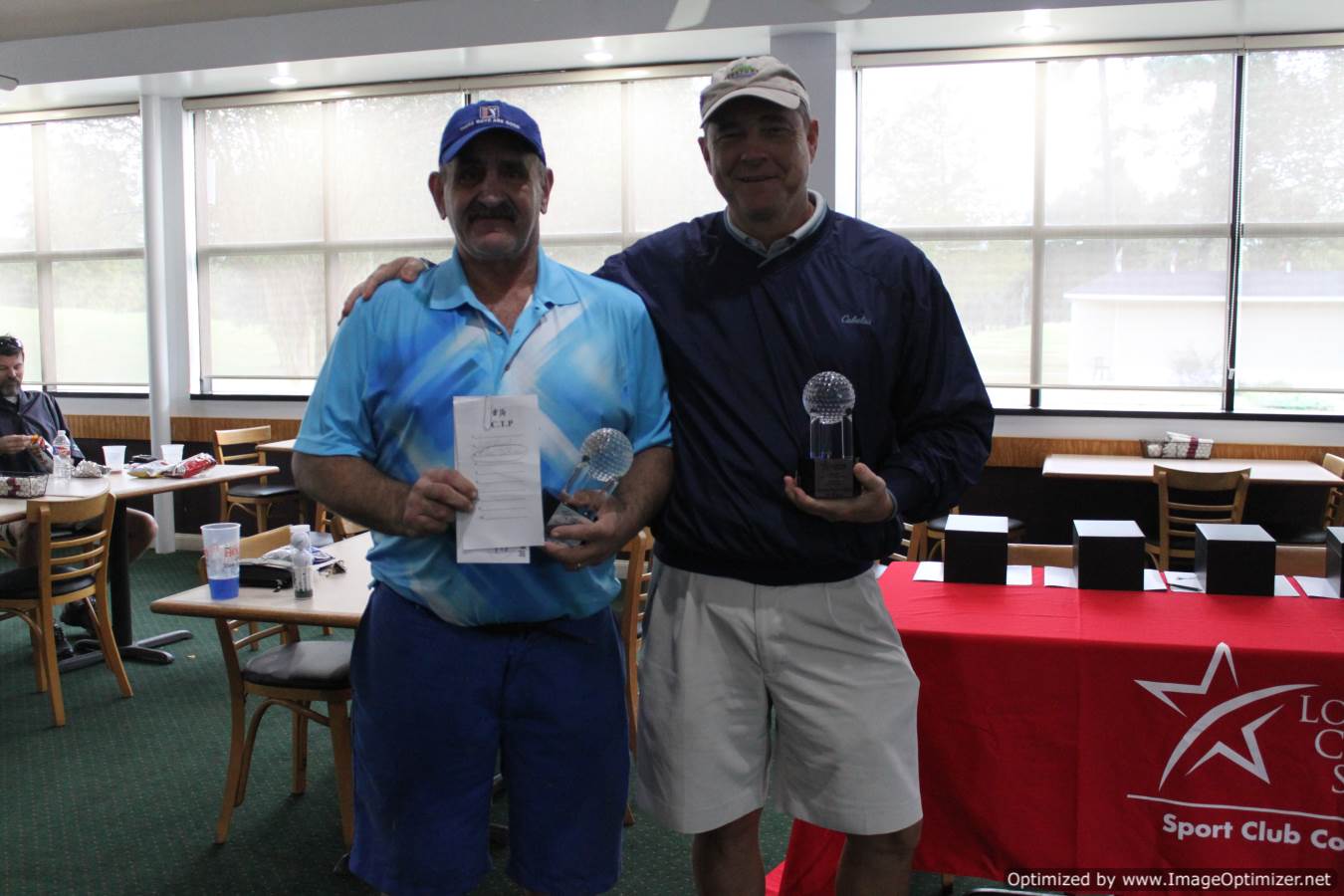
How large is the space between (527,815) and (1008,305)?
583 centimetres

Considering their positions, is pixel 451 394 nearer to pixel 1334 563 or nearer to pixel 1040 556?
pixel 1040 556

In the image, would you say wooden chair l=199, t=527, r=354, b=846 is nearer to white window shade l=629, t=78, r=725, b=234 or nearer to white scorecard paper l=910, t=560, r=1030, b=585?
white scorecard paper l=910, t=560, r=1030, b=585

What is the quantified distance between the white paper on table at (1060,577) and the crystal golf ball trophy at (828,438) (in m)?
1.09

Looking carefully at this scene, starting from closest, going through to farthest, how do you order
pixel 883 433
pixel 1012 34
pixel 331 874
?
pixel 883 433 → pixel 331 874 → pixel 1012 34

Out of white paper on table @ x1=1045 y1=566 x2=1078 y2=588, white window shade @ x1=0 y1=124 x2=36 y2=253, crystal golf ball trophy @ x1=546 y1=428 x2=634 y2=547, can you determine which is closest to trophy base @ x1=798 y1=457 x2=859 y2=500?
crystal golf ball trophy @ x1=546 y1=428 x2=634 y2=547

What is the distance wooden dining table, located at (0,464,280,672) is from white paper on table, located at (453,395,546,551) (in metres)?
3.81

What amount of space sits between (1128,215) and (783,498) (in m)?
5.67

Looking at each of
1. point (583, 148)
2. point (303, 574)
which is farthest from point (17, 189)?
point (303, 574)

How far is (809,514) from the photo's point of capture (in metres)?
1.82

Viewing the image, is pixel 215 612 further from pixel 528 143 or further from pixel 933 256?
pixel 933 256

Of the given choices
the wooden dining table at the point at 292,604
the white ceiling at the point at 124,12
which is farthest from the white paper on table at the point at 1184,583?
the white ceiling at the point at 124,12

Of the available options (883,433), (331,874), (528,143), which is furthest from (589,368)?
(331,874)

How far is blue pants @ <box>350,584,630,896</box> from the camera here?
1740 mm

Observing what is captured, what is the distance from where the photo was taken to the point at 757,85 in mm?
1800
